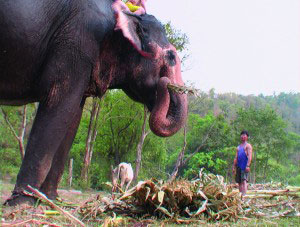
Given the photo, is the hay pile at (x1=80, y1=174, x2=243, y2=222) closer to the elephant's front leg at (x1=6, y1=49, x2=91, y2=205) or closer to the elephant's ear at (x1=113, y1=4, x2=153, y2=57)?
the elephant's front leg at (x1=6, y1=49, x2=91, y2=205)

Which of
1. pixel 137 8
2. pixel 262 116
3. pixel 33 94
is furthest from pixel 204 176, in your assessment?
pixel 262 116

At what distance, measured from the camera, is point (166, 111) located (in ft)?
15.6

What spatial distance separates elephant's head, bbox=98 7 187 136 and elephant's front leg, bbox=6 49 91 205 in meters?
0.76

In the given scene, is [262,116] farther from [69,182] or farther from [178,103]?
[178,103]

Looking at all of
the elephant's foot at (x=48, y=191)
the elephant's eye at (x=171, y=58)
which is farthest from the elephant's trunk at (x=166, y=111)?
the elephant's foot at (x=48, y=191)

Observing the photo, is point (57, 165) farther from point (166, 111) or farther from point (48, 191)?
point (166, 111)

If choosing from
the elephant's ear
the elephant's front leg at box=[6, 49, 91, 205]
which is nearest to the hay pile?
the elephant's front leg at box=[6, 49, 91, 205]

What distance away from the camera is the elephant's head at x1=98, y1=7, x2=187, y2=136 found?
473 centimetres

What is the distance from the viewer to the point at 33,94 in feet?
14.1

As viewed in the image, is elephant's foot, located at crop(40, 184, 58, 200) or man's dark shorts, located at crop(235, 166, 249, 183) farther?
man's dark shorts, located at crop(235, 166, 249, 183)

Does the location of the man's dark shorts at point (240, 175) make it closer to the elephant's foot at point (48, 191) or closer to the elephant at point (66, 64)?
the elephant at point (66, 64)

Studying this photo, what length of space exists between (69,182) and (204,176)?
673 inches

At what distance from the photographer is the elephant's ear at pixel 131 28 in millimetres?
4469

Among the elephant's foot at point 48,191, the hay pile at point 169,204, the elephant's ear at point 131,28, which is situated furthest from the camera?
the elephant's foot at point 48,191
